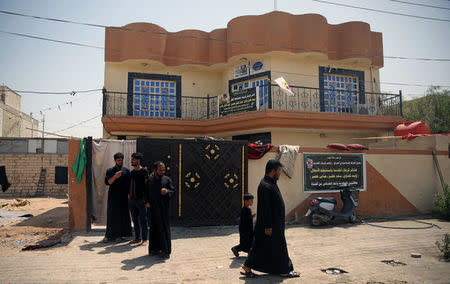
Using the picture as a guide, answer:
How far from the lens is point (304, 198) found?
25.7 feet

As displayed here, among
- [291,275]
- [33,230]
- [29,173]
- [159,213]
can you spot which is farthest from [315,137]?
[29,173]

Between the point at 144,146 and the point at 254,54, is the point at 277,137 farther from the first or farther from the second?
the point at 144,146

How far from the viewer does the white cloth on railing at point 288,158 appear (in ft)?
24.9

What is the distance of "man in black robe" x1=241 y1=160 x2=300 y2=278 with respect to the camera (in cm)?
395

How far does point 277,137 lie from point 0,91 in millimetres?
28154

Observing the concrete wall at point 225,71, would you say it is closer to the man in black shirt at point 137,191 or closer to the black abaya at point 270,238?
the man in black shirt at point 137,191

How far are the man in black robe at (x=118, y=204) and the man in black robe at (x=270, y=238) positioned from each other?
290cm

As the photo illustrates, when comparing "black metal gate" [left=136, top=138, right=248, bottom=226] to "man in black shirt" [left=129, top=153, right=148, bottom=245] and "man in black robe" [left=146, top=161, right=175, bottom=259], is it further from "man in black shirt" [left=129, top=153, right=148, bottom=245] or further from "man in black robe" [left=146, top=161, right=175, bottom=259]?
"man in black robe" [left=146, top=161, right=175, bottom=259]

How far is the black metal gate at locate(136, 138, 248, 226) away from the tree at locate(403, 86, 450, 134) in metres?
15.9

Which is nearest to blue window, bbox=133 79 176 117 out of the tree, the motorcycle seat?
the motorcycle seat

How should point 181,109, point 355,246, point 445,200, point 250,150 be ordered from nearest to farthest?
1. point 355,246
2. point 250,150
3. point 445,200
4. point 181,109

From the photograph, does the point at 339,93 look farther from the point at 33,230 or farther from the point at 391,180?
the point at 33,230

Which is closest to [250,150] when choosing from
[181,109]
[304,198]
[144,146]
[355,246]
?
[304,198]

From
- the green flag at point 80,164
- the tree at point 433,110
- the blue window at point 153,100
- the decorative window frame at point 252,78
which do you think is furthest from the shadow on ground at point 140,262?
the tree at point 433,110
